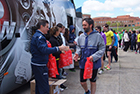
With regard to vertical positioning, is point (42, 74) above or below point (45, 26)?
below

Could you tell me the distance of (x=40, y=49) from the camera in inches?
110

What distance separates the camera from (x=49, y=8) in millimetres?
5223

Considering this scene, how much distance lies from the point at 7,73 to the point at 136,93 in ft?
10.9

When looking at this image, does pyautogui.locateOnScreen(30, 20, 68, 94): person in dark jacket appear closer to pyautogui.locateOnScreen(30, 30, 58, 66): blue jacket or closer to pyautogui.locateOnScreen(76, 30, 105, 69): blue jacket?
pyautogui.locateOnScreen(30, 30, 58, 66): blue jacket

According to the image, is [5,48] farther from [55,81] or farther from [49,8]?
[49,8]

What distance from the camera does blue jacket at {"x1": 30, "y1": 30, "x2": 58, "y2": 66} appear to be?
2.80m

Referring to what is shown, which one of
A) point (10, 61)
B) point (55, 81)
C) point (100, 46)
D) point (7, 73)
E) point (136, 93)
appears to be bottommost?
point (136, 93)

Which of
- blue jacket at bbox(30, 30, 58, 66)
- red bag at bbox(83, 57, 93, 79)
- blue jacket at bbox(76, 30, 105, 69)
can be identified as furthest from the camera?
blue jacket at bbox(76, 30, 105, 69)

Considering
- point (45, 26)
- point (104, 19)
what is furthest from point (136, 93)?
point (104, 19)

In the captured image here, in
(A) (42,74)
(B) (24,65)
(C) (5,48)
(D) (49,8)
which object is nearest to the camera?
(A) (42,74)

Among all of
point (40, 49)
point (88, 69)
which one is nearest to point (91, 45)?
point (88, 69)

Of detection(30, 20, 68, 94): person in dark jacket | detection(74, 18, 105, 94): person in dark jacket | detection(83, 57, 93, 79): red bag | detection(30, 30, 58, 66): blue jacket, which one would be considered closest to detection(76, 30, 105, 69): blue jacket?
detection(74, 18, 105, 94): person in dark jacket

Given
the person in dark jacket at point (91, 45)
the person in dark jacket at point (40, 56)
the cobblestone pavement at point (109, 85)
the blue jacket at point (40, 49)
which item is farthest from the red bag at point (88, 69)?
the cobblestone pavement at point (109, 85)

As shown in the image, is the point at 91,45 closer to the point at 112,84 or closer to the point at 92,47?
the point at 92,47
